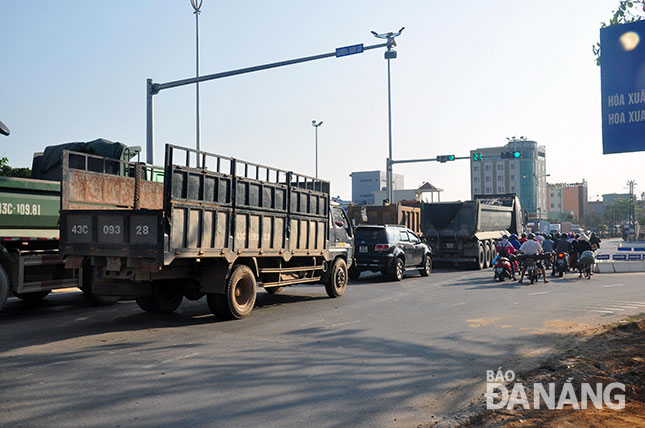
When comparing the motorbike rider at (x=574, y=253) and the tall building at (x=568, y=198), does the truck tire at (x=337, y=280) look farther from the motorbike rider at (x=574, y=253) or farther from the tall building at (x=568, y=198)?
the tall building at (x=568, y=198)

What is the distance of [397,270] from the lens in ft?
59.8

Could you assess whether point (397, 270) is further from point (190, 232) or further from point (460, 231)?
point (190, 232)

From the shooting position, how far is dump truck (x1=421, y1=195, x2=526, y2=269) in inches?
944

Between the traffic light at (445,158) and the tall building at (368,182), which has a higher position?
the tall building at (368,182)

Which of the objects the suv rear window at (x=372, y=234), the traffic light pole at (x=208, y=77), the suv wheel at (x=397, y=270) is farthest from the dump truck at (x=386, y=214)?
the traffic light pole at (x=208, y=77)

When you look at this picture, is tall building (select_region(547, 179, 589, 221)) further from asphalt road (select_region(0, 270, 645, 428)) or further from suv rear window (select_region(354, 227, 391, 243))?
asphalt road (select_region(0, 270, 645, 428))

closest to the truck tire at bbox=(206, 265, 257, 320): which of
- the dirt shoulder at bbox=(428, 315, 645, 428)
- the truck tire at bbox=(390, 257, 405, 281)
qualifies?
the dirt shoulder at bbox=(428, 315, 645, 428)

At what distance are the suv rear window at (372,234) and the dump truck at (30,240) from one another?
8854 millimetres

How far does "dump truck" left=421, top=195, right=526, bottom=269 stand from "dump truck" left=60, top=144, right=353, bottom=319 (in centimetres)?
1257

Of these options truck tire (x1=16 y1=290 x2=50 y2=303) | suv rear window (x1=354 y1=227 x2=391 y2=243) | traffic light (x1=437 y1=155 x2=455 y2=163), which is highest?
traffic light (x1=437 y1=155 x2=455 y2=163)

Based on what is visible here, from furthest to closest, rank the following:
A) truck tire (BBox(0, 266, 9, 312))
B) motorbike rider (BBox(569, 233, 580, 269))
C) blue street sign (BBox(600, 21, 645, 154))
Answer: motorbike rider (BBox(569, 233, 580, 269)), truck tire (BBox(0, 266, 9, 312)), blue street sign (BBox(600, 21, 645, 154))

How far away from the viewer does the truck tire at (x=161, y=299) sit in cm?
1088

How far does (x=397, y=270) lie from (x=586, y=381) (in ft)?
40.0

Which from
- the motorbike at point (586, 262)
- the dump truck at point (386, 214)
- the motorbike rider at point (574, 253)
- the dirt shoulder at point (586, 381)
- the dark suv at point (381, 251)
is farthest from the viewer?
the dump truck at point (386, 214)
